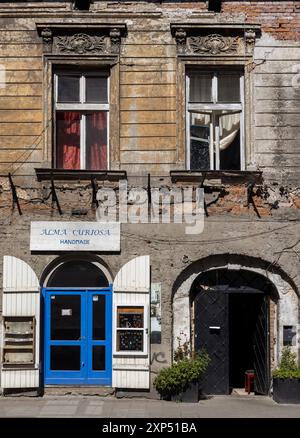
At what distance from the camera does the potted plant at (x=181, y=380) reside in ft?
43.3

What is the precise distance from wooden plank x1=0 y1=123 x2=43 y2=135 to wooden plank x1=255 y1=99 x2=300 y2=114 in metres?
4.06

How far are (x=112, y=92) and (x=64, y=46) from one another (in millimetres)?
1236

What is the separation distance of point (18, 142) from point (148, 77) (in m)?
2.69

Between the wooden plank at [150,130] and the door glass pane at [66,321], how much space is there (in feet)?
10.8

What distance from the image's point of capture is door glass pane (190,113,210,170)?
14.2 m

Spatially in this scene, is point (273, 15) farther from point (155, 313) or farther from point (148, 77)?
point (155, 313)

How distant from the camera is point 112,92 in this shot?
555 inches

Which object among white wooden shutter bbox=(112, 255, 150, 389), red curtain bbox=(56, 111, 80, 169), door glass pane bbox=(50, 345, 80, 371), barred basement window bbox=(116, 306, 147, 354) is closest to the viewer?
white wooden shutter bbox=(112, 255, 150, 389)

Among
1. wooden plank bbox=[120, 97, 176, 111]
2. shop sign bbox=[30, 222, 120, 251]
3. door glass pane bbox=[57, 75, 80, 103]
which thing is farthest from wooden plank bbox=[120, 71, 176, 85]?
shop sign bbox=[30, 222, 120, 251]

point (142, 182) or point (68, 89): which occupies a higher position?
point (68, 89)

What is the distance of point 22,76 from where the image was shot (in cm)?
1410

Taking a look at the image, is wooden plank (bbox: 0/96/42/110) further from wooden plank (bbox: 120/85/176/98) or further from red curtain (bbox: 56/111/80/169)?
wooden plank (bbox: 120/85/176/98)

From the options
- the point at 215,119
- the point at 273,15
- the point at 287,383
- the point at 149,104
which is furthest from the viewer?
the point at 215,119

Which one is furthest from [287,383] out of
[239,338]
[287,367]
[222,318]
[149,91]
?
[149,91]
